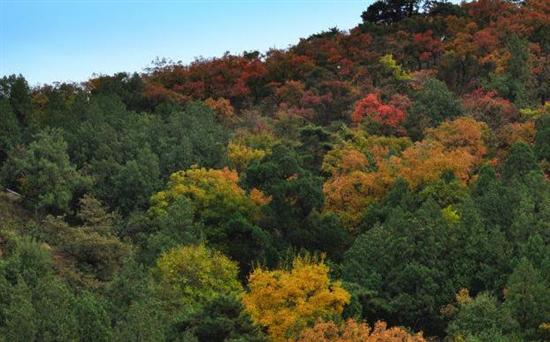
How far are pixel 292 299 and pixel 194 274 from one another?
6.72 m

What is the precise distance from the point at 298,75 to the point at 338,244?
38376 millimetres

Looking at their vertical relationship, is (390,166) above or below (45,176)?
above

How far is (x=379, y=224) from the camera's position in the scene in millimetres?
46188

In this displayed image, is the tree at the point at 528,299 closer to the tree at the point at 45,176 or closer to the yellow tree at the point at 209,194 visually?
the yellow tree at the point at 209,194

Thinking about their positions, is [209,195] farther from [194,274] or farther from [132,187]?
[194,274]

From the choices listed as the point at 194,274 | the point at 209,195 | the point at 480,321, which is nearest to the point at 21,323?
the point at 194,274

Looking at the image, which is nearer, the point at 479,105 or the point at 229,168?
the point at 229,168

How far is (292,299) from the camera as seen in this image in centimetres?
3650

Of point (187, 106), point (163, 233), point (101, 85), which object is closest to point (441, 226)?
point (163, 233)

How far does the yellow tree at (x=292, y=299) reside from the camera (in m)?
35.8

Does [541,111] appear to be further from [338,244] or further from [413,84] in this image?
[338,244]

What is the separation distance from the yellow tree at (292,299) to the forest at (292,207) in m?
0.09

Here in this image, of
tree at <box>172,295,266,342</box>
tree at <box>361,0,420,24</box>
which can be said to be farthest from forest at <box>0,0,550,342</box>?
tree at <box>361,0,420,24</box>

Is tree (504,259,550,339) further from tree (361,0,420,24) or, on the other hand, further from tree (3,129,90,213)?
tree (361,0,420,24)
